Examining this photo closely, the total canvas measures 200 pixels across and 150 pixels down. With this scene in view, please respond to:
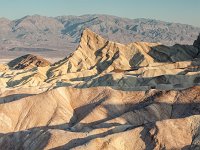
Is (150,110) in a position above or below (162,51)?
above

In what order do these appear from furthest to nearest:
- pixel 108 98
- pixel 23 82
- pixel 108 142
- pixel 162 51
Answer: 1. pixel 162 51
2. pixel 23 82
3. pixel 108 98
4. pixel 108 142

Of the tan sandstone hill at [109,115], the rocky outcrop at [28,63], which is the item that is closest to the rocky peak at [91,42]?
the rocky outcrop at [28,63]

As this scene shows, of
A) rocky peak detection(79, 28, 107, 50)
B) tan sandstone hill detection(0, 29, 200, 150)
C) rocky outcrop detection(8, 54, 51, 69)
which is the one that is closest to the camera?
tan sandstone hill detection(0, 29, 200, 150)

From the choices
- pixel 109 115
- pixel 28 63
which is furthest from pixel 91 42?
pixel 109 115

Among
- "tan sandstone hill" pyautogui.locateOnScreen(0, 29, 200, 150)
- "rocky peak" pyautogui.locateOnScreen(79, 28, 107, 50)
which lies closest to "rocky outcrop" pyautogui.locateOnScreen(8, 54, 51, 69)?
"rocky peak" pyautogui.locateOnScreen(79, 28, 107, 50)

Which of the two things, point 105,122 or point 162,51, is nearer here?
point 105,122

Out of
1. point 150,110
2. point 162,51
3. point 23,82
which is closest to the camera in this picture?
point 150,110

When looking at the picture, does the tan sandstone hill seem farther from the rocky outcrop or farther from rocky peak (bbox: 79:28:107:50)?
the rocky outcrop

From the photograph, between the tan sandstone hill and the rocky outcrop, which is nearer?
the tan sandstone hill

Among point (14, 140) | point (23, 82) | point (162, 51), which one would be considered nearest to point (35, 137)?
point (14, 140)

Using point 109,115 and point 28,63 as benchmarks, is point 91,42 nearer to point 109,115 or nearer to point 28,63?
point 28,63

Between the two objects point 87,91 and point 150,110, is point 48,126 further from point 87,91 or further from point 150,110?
point 150,110
